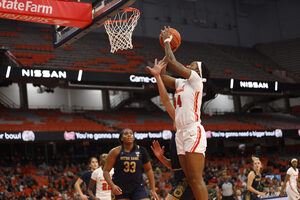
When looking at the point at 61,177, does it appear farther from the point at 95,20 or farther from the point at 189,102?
the point at 189,102

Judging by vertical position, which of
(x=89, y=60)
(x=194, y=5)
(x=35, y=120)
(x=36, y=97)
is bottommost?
(x=35, y=120)

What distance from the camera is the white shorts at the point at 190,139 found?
14.9 feet

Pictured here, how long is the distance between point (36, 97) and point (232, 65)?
42.2 feet

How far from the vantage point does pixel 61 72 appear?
19609 millimetres

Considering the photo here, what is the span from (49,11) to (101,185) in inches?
144

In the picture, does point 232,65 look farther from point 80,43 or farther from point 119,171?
point 119,171

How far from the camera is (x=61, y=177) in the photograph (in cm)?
1836

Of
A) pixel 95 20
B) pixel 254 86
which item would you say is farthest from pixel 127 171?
pixel 254 86

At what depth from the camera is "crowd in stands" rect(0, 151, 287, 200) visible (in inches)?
635

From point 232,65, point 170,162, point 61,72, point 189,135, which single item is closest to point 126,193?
point 170,162

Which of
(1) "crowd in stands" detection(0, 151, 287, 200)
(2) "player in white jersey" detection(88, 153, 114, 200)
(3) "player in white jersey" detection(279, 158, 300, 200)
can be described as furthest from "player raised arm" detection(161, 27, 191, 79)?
(1) "crowd in stands" detection(0, 151, 287, 200)

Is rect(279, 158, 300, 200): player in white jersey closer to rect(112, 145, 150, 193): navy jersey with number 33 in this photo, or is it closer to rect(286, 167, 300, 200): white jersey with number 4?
rect(286, 167, 300, 200): white jersey with number 4

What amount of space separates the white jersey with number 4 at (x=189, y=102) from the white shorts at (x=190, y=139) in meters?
0.06

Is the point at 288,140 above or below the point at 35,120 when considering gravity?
below
